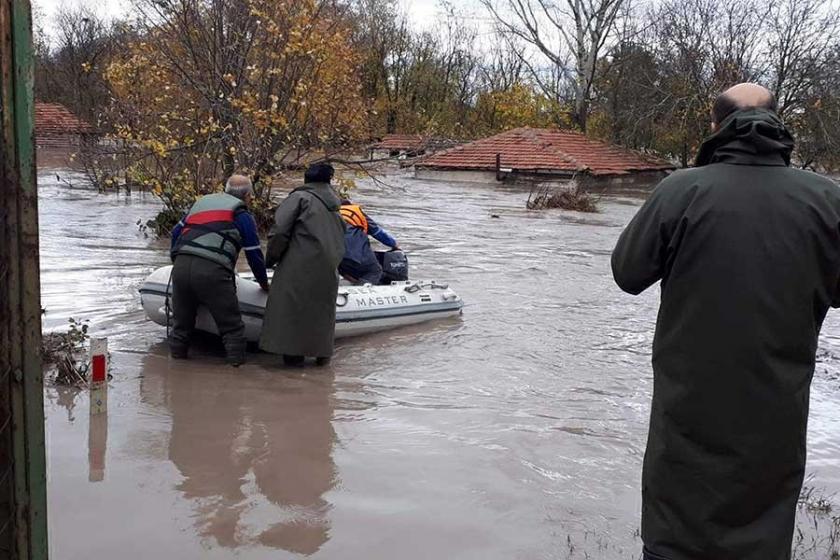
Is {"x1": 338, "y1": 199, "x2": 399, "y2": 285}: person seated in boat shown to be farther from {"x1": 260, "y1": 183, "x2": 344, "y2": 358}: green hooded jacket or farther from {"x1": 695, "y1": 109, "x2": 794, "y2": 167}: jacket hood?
{"x1": 695, "y1": 109, "x2": 794, "y2": 167}: jacket hood

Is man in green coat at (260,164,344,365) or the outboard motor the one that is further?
the outboard motor

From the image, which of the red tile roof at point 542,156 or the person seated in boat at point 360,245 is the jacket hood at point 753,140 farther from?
the red tile roof at point 542,156

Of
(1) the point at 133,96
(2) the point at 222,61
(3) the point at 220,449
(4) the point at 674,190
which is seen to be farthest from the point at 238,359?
(1) the point at 133,96

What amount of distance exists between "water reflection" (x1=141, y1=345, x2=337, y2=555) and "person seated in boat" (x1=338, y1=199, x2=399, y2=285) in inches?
62.1

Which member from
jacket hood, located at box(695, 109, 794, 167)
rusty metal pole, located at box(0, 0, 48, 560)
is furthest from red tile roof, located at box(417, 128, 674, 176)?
rusty metal pole, located at box(0, 0, 48, 560)

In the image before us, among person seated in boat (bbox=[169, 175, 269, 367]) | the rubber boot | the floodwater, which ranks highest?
person seated in boat (bbox=[169, 175, 269, 367])

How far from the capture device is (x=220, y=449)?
5.61m

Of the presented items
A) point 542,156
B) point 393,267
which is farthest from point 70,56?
point 393,267

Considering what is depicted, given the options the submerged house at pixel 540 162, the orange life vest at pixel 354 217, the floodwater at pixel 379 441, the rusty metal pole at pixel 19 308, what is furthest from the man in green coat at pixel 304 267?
the submerged house at pixel 540 162

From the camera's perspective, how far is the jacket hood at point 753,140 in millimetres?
2869

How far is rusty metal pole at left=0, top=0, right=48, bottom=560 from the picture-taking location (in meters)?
2.31

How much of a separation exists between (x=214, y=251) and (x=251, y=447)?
186 centimetres

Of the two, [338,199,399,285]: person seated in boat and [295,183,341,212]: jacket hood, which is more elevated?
[295,183,341,212]: jacket hood

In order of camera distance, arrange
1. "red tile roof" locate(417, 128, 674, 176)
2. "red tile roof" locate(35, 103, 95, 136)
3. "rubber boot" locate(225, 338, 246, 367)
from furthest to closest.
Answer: "red tile roof" locate(35, 103, 95, 136), "red tile roof" locate(417, 128, 674, 176), "rubber boot" locate(225, 338, 246, 367)
